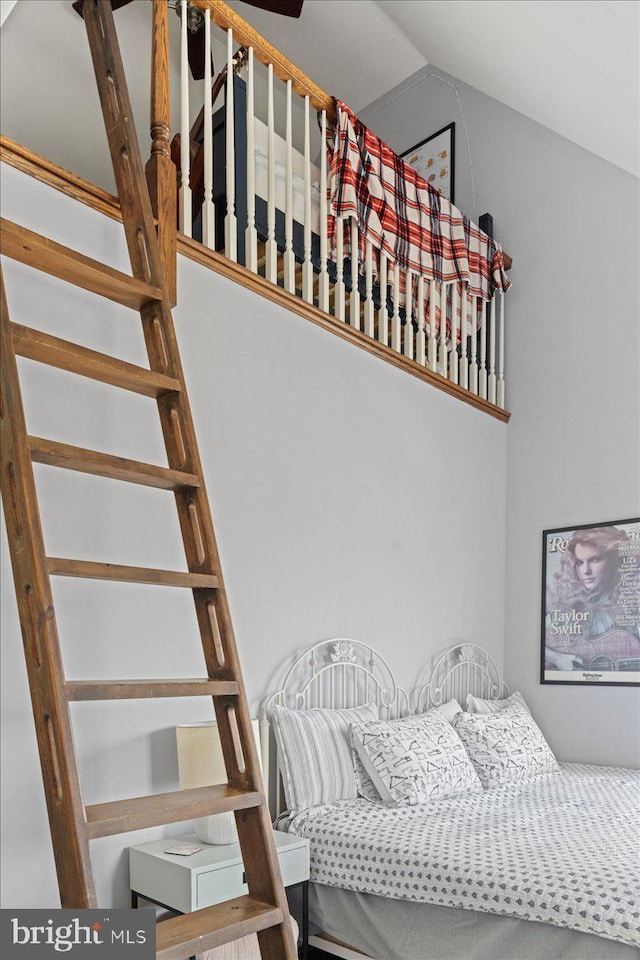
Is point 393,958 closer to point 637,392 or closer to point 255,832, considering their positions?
point 255,832

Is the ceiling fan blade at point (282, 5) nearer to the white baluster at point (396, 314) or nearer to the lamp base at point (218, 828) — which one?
the white baluster at point (396, 314)

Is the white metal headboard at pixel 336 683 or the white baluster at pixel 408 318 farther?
the white baluster at pixel 408 318

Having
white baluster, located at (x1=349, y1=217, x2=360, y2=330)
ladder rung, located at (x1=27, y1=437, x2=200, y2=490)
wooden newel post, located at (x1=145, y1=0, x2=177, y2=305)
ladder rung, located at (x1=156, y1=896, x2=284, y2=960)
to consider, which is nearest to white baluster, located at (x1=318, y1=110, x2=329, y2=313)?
white baluster, located at (x1=349, y1=217, x2=360, y2=330)

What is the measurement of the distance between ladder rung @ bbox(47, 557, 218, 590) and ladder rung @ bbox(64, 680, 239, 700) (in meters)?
0.23

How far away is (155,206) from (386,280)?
1383 millimetres

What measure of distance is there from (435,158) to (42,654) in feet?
14.0

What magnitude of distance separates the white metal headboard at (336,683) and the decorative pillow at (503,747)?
31cm

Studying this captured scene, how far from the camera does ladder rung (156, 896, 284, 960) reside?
1641mm

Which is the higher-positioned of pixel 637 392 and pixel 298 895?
pixel 637 392

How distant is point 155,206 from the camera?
2.77 metres

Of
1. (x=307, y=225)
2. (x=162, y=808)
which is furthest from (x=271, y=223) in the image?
(x=162, y=808)

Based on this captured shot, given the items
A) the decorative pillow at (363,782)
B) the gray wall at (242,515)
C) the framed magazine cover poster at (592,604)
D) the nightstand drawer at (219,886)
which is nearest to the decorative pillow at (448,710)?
the gray wall at (242,515)

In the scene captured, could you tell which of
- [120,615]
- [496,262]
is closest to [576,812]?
[120,615]

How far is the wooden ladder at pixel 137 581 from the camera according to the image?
165 centimetres
